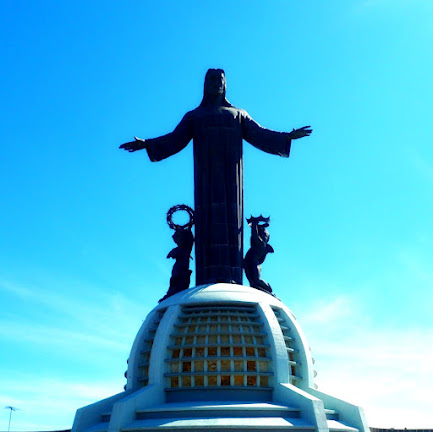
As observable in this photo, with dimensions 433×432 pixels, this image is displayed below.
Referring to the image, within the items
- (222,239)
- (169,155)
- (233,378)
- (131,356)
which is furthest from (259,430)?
(169,155)

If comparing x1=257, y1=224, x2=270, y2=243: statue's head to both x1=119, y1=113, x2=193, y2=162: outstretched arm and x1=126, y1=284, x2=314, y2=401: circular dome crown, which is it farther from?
x1=119, y1=113, x2=193, y2=162: outstretched arm

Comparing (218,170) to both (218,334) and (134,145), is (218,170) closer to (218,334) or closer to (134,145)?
(134,145)

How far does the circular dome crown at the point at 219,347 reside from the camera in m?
19.3

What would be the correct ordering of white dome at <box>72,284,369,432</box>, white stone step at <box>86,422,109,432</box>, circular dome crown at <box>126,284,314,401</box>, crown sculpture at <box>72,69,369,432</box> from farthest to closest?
circular dome crown at <box>126,284,314,401</box>
white stone step at <box>86,422,109,432</box>
crown sculpture at <box>72,69,369,432</box>
white dome at <box>72,284,369,432</box>

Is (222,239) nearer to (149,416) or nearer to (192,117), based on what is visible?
(192,117)

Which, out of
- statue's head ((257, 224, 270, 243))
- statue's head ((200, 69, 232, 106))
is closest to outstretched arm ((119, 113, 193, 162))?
statue's head ((200, 69, 232, 106))

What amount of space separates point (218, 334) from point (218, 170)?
311 inches

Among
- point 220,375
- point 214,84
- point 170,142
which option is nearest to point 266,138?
point 214,84

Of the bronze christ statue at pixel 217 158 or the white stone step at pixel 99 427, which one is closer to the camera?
the white stone step at pixel 99 427

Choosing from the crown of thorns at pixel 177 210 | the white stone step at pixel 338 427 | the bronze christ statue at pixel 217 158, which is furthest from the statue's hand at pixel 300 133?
the white stone step at pixel 338 427

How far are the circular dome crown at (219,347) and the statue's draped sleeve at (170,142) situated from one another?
6.95 m

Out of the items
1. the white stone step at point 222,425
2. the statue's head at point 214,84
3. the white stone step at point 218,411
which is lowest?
the white stone step at point 222,425

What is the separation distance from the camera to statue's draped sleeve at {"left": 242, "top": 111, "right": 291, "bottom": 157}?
26047 mm

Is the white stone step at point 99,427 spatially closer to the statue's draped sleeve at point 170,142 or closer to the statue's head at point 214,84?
the statue's draped sleeve at point 170,142
